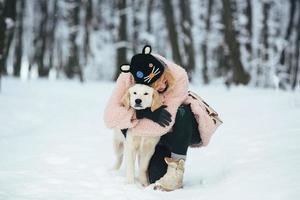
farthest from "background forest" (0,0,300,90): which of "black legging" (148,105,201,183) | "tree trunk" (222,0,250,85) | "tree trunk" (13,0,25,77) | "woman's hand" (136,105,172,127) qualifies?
"woman's hand" (136,105,172,127)

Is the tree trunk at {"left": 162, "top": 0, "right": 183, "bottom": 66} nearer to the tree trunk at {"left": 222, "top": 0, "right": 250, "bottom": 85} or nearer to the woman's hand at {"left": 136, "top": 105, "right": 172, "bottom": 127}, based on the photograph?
the tree trunk at {"left": 222, "top": 0, "right": 250, "bottom": 85}

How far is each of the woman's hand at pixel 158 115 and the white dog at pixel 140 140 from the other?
0.05 meters

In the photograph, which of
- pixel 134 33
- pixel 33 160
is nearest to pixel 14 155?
pixel 33 160

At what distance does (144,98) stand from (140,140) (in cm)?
47

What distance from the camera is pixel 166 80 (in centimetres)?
581

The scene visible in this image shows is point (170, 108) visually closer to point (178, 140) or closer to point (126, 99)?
point (178, 140)

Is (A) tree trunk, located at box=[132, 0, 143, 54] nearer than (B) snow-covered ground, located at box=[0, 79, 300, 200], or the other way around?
(B) snow-covered ground, located at box=[0, 79, 300, 200]

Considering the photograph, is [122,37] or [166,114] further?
[122,37]

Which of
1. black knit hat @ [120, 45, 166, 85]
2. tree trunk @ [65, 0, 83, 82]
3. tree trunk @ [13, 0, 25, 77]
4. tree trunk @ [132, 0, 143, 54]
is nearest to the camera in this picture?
black knit hat @ [120, 45, 166, 85]

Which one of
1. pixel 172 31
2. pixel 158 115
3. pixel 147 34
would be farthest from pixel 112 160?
pixel 147 34

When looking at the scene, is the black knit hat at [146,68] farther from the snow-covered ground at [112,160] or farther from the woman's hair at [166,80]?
the snow-covered ground at [112,160]

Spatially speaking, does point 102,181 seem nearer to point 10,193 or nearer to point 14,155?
point 10,193

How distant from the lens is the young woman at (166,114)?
224 inches

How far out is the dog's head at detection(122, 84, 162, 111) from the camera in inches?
225
